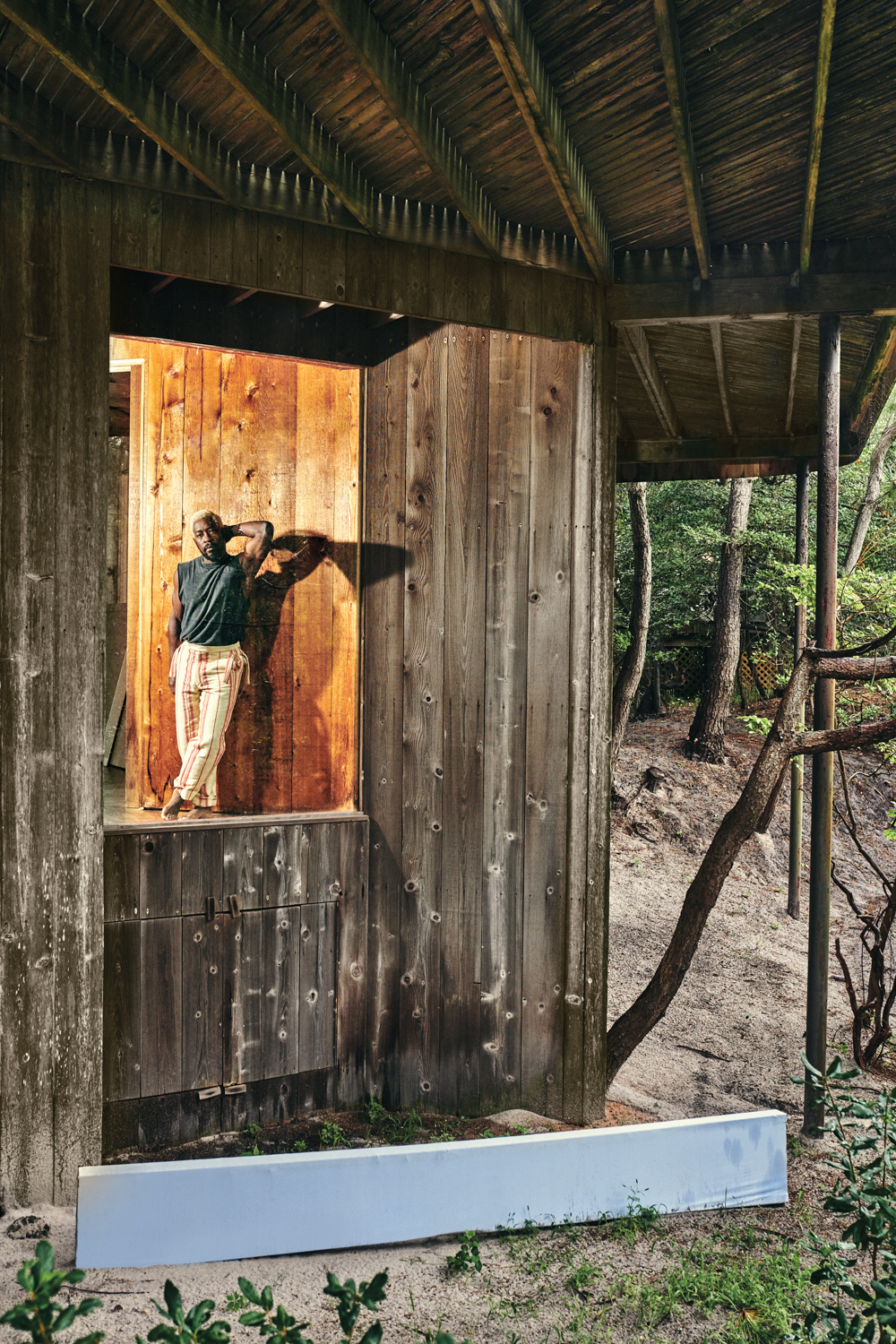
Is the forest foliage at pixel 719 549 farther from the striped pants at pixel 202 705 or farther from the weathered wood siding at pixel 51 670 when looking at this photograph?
the weathered wood siding at pixel 51 670

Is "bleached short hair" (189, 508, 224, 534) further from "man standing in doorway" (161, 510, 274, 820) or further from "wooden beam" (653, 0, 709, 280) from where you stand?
"wooden beam" (653, 0, 709, 280)

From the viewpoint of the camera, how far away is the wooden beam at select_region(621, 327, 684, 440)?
5812 mm

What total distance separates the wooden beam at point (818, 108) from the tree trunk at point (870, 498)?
31.6 feet

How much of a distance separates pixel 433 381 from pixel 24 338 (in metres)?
1.86

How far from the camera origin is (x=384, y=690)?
4.75 meters

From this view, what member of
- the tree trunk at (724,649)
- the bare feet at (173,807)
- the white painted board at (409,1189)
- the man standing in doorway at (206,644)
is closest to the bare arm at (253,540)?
the man standing in doorway at (206,644)

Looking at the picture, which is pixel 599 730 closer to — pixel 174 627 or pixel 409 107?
pixel 174 627

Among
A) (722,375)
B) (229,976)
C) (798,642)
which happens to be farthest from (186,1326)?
(798,642)

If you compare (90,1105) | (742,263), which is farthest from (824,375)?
(90,1105)

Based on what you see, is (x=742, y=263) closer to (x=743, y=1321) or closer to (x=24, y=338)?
(x=24, y=338)

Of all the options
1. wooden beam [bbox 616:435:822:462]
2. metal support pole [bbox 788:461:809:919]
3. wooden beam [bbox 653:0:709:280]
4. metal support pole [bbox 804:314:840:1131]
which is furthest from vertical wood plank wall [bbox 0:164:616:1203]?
metal support pole [bbox 788:461:809:919]

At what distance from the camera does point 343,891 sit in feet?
15.2

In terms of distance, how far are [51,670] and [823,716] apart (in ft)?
13.3

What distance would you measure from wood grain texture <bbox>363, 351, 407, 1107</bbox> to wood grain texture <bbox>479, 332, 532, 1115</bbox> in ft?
1.47
